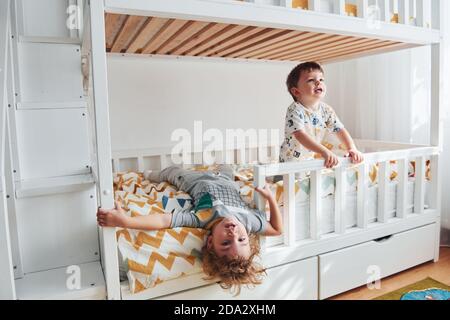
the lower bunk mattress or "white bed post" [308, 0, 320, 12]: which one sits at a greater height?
"white bed post" [308, 0, 320, 12]

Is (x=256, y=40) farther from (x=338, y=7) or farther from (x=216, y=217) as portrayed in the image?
(x=216, y=217)

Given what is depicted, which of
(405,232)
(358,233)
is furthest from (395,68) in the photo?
(358,233)

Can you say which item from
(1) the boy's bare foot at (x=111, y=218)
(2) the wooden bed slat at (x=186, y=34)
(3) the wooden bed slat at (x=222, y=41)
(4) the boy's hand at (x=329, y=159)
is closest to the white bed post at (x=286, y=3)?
(3) the wooden bed slat at (x=222, y=41)

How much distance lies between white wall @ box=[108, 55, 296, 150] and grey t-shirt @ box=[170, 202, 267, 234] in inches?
34.8

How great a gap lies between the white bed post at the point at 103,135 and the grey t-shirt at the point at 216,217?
194 mm

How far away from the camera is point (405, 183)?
4.92 feet

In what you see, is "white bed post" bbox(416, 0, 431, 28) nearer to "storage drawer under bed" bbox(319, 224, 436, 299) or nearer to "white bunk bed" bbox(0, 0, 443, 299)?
"white bunk bed" bbox(0, 0, 443, 299)

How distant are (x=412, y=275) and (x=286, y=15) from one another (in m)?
1.21

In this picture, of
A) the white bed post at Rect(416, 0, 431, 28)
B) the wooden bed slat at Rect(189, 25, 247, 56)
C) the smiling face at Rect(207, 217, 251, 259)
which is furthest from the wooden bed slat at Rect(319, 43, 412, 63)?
the smiling face at Rect(207, 217, 251, 259)

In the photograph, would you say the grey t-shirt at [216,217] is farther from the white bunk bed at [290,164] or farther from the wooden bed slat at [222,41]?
the wooden bed slat at [222,41]

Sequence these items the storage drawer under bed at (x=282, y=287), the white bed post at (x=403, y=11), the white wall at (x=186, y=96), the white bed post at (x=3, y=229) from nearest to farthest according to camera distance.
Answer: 1. the white bed post at (x=3, y=229)
2. the storage drawer under bed at (x=282, y=287)
3. the white bed post at (x=403, y=11)
4. the white wall at (x=186, y=96)

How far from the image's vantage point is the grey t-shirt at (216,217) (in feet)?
3.60

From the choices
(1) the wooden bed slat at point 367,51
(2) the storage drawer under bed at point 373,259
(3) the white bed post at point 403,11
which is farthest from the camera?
(1) the wooden bed slat at point 367,51

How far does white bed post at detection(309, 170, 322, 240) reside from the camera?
4.14ft
